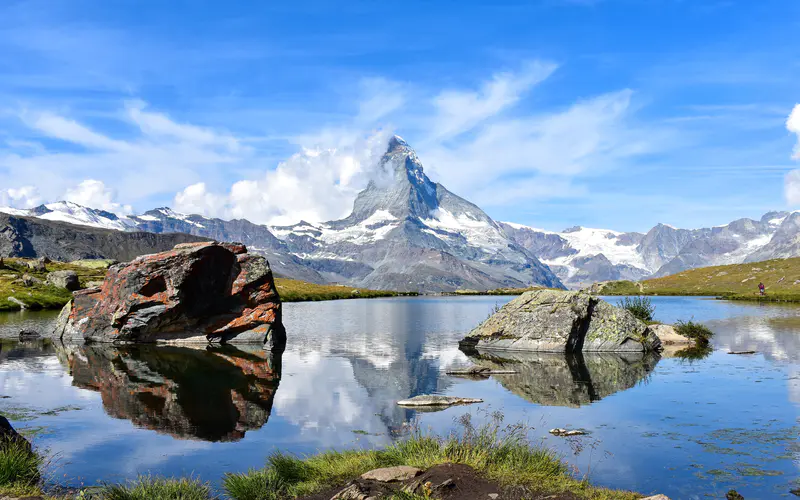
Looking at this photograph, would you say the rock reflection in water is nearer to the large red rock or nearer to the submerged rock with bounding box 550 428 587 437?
the submerged rock with bounding box 550 428 587 437

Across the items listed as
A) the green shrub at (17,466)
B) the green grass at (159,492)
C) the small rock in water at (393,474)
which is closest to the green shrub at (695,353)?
Answer: the small rock in water at (393,474)

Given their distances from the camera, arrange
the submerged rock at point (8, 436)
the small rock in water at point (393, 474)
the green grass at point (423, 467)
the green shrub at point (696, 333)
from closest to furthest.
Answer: the small rock in water at point (393, 474) < the green grass at point (423, 467) < the submerged rock at point (8, 436) < the green shrub at point (696, 333)

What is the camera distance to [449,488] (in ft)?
41.1

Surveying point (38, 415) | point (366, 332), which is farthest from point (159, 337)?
point (38, 415)

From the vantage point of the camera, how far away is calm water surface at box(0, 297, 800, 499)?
54.9ft

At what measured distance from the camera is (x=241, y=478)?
13.8 m

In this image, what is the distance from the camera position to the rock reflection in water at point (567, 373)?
2722 cm

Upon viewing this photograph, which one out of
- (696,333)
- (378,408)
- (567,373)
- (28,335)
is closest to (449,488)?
(378,408)

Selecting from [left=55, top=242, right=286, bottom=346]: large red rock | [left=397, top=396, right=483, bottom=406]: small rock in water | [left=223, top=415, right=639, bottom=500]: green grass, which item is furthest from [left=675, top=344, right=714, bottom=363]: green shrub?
[left=55, top=242, right=286, bottom=346]: large red rock

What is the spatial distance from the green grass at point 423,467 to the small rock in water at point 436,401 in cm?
874

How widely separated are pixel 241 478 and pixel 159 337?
38.6m

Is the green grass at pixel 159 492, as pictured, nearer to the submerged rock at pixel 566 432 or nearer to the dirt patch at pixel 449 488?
the dirt patch at pixel 449 488

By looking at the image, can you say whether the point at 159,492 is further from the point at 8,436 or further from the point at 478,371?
the point at 478,371

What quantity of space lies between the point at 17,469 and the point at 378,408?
540 inches
